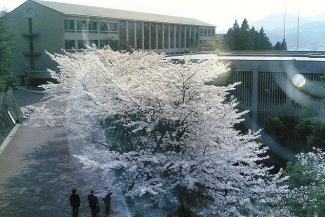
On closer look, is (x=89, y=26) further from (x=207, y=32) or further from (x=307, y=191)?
(x=307, y=191)

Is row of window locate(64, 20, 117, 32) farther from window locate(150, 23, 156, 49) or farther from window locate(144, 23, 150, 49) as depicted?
window locate(150, 23, 156, 49)

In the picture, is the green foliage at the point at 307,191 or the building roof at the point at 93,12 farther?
the building roof at the point at 93,12

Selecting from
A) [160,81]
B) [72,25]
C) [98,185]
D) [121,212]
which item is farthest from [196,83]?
[72,25]

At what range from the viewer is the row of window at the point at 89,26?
39.5m

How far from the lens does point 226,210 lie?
9.22m

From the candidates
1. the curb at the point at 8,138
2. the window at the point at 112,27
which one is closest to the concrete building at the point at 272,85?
the curb at the point at 8,138

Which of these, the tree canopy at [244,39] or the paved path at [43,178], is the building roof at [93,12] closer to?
the tree canopy at [244,39]

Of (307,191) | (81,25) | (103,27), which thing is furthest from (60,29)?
(307,191)

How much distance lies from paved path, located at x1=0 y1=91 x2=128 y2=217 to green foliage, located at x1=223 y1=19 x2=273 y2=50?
36.2 metres

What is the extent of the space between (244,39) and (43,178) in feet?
137

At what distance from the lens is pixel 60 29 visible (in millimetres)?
38781

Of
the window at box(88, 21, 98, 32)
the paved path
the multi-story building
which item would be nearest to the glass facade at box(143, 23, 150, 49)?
the multi-story building

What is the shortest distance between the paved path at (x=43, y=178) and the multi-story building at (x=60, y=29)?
21.6 m

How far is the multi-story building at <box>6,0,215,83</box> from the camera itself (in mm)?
39375
